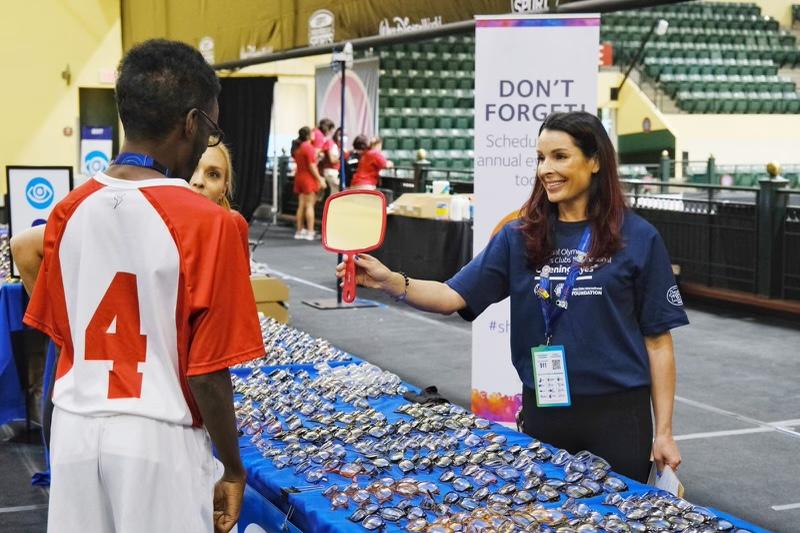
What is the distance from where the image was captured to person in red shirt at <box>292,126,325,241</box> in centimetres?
1584

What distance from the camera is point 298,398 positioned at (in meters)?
3.38

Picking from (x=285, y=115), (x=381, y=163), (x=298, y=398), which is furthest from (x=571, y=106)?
(x=285, y=115)

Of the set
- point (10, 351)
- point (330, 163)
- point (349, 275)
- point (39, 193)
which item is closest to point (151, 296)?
point (349, 275)

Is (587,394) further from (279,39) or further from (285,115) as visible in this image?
(285,115)

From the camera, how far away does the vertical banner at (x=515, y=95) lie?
5098mm

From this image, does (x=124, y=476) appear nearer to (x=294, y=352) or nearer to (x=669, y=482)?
(x=669, y=482)

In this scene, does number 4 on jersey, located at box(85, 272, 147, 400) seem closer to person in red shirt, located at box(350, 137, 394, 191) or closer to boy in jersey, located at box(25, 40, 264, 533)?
boy in jersey, located at box(25, 40, 264, 533)

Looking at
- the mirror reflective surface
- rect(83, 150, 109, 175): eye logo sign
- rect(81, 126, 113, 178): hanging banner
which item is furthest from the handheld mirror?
rect(83, 150, 109, 175): eye logo sign

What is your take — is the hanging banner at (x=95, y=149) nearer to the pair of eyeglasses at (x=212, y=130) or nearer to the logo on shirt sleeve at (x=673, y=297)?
the logo on shirt sleeve at (x=673, y=297)

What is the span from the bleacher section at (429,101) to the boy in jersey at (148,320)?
20872 mm

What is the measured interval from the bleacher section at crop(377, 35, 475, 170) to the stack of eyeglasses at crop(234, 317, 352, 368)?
18.2 metres

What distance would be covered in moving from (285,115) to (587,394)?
19628 mm

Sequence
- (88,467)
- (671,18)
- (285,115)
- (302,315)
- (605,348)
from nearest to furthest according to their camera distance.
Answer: (88,467), (605,348), (302,315), (285,115), (671,18)

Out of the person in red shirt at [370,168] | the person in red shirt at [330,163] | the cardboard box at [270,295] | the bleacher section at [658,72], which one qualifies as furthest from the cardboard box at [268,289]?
the bleacher section at [658,72]
